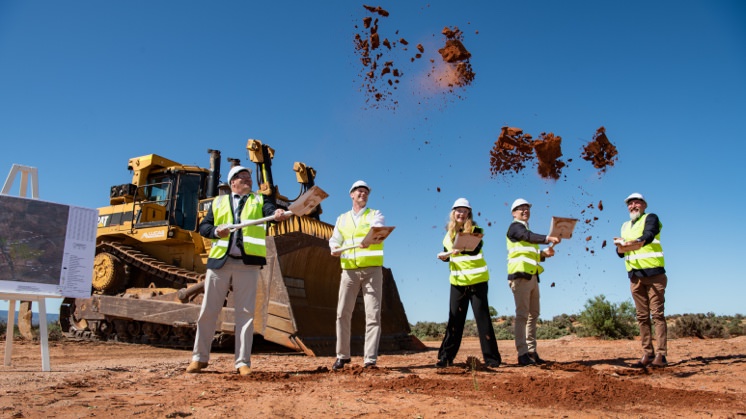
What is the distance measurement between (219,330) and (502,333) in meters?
9.74

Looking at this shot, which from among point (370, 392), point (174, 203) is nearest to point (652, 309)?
point (370, 392)

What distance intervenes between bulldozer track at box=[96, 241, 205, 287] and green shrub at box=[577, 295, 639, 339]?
889cm

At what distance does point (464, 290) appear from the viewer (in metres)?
6.11

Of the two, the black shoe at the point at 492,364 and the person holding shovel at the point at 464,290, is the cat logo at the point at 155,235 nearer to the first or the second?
Result: the person holding shovel at the point at 464,290

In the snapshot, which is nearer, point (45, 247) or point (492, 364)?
point (492, 364)

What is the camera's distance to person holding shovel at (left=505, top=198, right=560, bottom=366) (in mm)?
6230

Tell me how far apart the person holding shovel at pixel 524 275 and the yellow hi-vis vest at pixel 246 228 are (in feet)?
8.96

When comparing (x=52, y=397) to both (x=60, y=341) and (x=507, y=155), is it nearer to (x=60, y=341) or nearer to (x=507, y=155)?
(x=507, y=155)

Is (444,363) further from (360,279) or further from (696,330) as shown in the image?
(696,330)

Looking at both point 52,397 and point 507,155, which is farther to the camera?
point 507,155

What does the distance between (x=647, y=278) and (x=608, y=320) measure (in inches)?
289

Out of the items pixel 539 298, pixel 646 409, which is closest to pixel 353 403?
pixel 646 409

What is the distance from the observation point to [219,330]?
797 cm

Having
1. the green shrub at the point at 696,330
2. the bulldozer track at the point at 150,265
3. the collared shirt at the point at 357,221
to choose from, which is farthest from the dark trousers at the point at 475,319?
the green shrub at the point at 696,330
